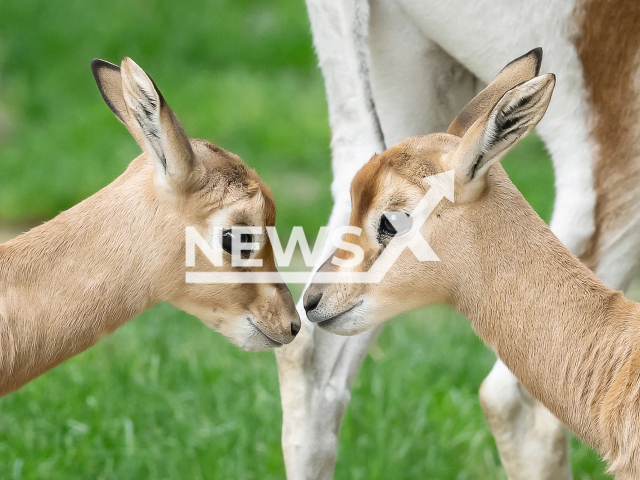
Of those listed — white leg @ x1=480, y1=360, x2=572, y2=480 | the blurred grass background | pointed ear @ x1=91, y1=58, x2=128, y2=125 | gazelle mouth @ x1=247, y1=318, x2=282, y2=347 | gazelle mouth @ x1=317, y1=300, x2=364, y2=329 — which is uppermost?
pointed ear @ x1=91, y1=58, x2=128, y2=125

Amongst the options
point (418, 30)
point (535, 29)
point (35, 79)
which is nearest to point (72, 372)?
point (418, 30)

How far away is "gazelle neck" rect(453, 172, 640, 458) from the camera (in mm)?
2773

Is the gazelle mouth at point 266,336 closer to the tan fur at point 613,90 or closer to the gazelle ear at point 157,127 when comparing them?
the gazelle ear at point 157,127

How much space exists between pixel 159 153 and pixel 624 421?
A: 1.45 meters

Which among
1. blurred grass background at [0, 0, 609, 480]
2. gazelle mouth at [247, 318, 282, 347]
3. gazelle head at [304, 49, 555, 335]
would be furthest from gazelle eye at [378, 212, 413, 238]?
blurred grass background at [0, 0, 609, 480]

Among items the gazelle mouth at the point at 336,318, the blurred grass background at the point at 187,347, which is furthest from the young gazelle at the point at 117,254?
the blurred grass background at the point at 187,347

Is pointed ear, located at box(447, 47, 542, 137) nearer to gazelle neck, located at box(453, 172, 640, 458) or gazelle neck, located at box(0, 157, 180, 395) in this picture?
gazelle neck, located at box(453, 172, 640, 458)

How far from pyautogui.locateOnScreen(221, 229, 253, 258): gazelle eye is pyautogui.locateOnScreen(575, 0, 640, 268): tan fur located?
1.22 meters

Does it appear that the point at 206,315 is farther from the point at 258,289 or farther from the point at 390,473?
the point at 390,473

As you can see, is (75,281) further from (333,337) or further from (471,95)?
(471,95)

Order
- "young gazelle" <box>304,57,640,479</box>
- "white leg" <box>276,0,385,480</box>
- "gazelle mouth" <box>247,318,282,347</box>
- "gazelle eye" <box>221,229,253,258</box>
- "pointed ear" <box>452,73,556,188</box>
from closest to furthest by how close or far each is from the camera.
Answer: "pointed ear" <box>452,73,556,188</box> < "young gazelle" <box>304,57,640,479</box> < "gazelle eye" <box>221,229,253,258</box> < "gazelle mouth" <box>247,318,282,347</box> < "white leg" <box>276,0,385,480</box>

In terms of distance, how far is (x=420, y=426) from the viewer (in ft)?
13.9

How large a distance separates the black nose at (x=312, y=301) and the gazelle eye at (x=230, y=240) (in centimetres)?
22

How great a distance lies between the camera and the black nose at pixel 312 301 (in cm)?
295
